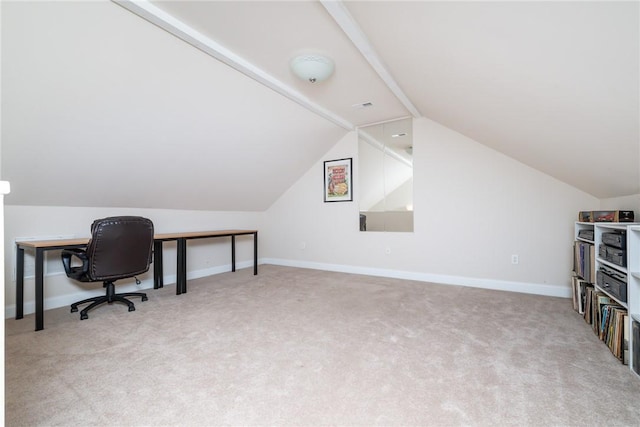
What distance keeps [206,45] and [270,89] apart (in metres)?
0.89

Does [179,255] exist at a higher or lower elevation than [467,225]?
lower

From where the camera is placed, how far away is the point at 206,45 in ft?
7.64

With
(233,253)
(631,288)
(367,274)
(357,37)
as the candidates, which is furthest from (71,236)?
(631,288)

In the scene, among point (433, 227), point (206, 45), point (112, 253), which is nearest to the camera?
point (206, 45)

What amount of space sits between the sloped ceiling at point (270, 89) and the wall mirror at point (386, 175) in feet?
2.54

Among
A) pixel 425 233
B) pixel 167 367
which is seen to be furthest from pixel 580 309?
pixel 167 367

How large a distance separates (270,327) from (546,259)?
328 cm

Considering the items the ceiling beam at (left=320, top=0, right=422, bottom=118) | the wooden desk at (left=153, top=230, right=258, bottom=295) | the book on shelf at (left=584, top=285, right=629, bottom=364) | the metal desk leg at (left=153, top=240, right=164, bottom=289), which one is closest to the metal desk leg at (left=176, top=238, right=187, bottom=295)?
the wooden desk at (left=153, top=230, right=258, bottom=295)

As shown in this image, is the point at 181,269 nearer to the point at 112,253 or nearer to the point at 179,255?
the point at 179,255

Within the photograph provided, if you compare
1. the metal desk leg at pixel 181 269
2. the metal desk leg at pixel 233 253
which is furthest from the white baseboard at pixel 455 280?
the metal desk leg at pixel 181 269

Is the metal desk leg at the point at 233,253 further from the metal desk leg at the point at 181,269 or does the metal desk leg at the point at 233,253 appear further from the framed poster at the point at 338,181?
the framed poster at the point at 338,181

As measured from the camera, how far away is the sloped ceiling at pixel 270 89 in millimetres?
1489

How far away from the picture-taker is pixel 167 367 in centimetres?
190

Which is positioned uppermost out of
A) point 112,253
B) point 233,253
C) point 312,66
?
point 312,66
